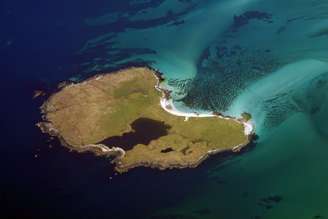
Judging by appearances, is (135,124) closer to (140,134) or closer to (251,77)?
(140,134)

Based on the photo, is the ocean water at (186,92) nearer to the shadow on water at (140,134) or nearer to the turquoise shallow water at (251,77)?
the turquoise shallow water at (251,77)

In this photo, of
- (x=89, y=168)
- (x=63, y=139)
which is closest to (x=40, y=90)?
(x=63, y=139)

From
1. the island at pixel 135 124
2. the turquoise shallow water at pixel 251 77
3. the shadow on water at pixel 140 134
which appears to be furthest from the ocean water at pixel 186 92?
the shadow on water at pixel 140 134

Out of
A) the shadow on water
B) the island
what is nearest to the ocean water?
the island

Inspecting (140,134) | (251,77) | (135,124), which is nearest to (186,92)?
(135,124)

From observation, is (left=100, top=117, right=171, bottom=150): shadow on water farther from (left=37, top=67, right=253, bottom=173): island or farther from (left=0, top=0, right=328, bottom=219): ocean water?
(left=0, top=0, right=328, bottom=219): ocean water

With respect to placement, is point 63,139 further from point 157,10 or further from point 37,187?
point 157,10

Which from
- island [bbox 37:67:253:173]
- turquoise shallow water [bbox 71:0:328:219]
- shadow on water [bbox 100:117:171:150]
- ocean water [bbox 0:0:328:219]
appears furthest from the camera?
shadow on water [bbox 100:117:171:150]
